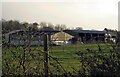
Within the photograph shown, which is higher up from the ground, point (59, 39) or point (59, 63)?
point (59, 39)

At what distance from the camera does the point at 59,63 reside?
577cm

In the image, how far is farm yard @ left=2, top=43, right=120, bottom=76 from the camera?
5.52 metres

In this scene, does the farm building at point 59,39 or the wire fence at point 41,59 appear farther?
the farm building at point 59,39

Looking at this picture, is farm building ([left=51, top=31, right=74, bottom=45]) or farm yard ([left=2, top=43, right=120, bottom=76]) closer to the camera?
farm yard ([left=2, top=43, right=120, bottom=76])

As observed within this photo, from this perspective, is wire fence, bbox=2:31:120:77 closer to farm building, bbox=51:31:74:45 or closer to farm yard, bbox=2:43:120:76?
farm yard, bbox=2:43:120:76

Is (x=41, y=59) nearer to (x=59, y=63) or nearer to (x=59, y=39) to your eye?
(x=59, y=63)

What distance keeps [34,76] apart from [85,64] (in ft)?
3.27

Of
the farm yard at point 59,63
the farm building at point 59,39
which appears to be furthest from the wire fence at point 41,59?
the farm building at point 59,39

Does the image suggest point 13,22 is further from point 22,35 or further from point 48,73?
point 48,73

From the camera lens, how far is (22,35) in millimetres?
5887

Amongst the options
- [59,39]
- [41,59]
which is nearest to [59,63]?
[41,59]

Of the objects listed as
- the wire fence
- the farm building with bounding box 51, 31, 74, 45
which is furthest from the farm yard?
the farm building with bounding box 51, 31, 74, 45

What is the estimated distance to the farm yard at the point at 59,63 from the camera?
5.52m

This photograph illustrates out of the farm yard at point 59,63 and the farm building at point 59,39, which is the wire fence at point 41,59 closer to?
the farm yard at point 59,63
